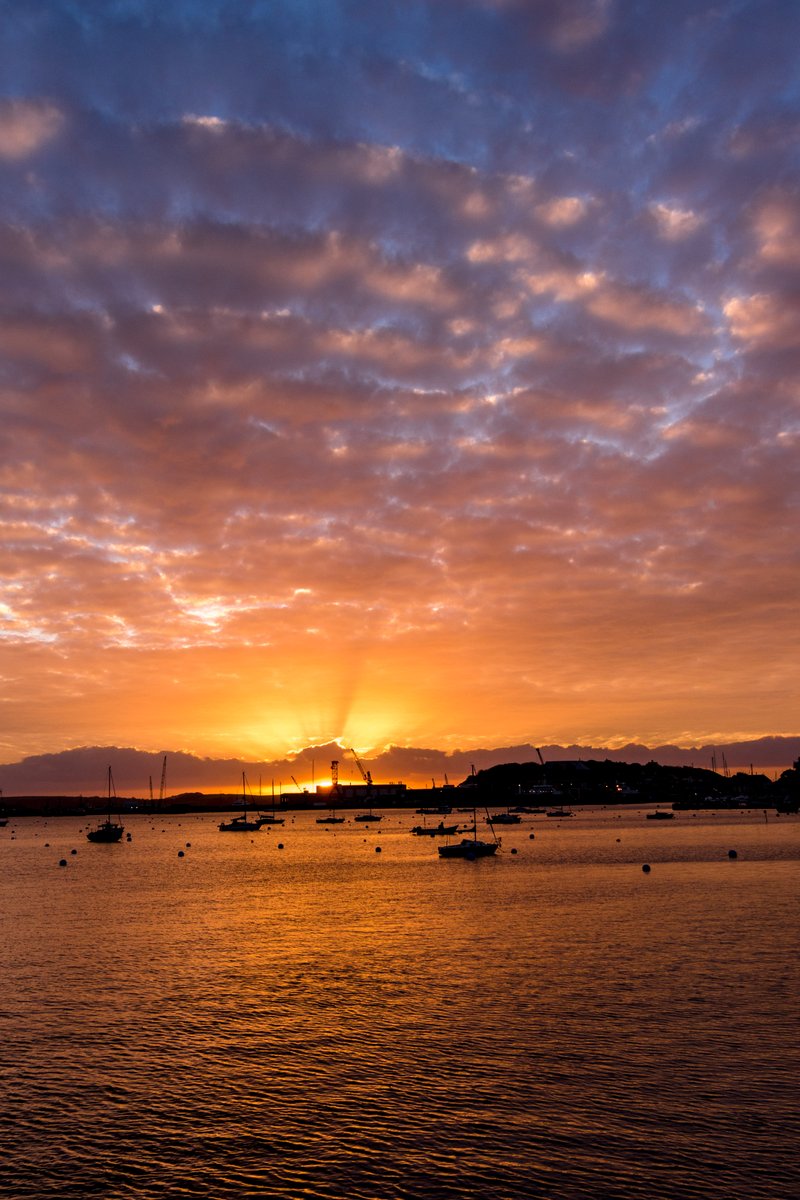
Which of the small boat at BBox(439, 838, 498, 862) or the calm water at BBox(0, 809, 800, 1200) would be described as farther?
the small boat at BBox(439, 838, 498, 862)

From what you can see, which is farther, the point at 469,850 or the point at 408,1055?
the point at 469,850

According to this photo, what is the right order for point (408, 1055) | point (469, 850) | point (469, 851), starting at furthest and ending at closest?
point (469, 850)
point (469, 851)
point (408, 1055)

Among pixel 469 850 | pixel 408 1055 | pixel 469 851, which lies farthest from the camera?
pixel 469 850

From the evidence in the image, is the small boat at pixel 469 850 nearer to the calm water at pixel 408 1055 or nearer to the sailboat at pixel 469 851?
the sailboat at pixel 469 851

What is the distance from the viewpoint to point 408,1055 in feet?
127

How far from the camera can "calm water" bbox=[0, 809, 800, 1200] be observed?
27812 millimetres

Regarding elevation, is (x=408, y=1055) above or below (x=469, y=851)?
above

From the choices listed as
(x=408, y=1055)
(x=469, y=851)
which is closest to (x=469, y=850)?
(x=469, y=851)

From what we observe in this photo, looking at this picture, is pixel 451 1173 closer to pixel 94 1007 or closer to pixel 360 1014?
pixel 360 1014

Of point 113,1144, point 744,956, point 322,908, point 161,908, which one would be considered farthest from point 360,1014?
point 161,908

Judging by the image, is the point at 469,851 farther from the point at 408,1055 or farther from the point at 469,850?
the point at 408,1055

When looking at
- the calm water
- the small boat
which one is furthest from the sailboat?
the calm water

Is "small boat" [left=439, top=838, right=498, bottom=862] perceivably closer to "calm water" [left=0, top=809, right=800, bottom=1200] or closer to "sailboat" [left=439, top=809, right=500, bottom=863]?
"sailboat" [left=439, top=809, right=500, bottom=863]

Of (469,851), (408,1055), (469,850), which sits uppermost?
(408,1055)
